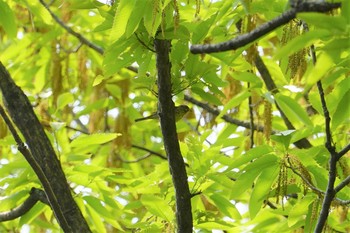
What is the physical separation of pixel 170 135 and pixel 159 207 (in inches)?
16.9

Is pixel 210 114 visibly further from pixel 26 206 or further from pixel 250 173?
pixel 250 173

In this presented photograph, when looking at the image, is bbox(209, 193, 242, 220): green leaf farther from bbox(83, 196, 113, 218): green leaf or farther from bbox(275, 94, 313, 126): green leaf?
bbox(275, 94, 313, 126): green leaf

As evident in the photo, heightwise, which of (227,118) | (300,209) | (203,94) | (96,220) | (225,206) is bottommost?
(300,209)

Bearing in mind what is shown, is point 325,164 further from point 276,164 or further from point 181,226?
point 181,226

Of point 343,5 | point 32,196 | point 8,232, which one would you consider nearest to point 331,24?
point 343,5

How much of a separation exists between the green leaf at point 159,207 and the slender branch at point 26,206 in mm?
370

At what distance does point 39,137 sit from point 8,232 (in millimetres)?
704

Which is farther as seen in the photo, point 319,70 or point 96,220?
point 96,220

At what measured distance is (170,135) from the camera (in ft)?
5.13

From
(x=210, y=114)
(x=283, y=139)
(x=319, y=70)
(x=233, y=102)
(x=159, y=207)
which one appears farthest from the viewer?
(x=210, y=114)

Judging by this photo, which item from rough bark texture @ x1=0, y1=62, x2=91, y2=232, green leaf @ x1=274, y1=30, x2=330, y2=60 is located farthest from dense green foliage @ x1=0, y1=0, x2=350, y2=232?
rough bark texture @ x1=0, y1=62, x2=91, y2=232

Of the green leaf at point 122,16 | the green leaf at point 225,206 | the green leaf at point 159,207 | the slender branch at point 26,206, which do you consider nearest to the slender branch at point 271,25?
the green leaf at point 122,16

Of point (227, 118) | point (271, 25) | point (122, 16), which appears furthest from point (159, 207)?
point (271, 25)

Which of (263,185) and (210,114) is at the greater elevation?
(210,114)
